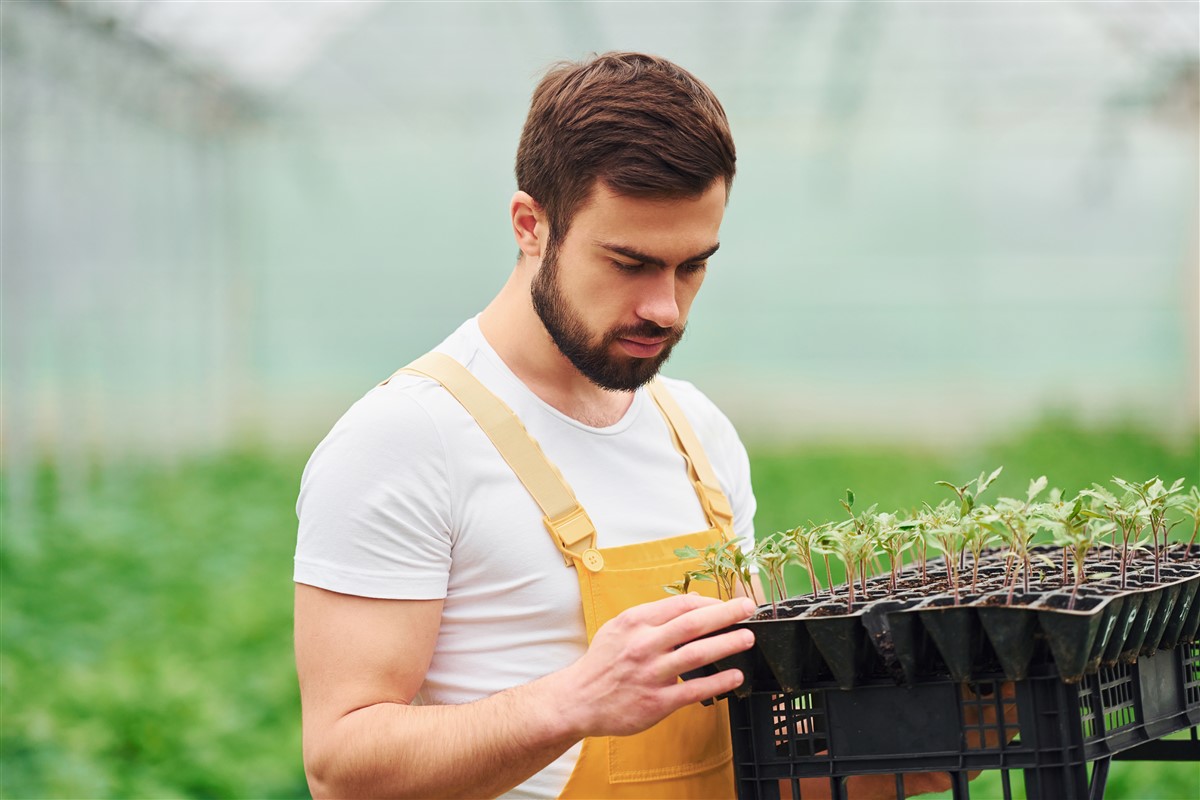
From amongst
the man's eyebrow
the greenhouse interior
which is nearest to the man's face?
the man's eyebrow

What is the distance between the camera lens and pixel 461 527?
186 centimetres

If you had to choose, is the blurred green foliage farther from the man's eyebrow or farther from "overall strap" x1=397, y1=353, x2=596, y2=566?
the man's eyebrow

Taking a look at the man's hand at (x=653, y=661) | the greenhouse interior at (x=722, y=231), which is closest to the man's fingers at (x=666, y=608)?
the man's hand at (x=653, y=661)

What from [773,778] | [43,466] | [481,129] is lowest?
[773,778]

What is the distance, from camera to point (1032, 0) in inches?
608

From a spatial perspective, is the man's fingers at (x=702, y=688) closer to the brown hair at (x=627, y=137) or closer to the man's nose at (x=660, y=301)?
the man's nose at (x=660, y=301)

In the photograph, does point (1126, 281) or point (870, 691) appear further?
point (1126, 281)

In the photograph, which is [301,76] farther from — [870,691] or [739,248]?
[870,691]

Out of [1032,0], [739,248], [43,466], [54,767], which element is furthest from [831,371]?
[54,767]

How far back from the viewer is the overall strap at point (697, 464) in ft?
7.11

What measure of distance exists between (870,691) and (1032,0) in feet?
50.7

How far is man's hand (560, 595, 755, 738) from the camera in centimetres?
159

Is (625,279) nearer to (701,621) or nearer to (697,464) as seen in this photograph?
(697,464)

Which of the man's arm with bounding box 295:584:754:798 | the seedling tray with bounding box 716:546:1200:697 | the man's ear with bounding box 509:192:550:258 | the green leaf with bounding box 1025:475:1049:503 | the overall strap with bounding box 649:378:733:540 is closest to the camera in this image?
the seedling tray with bounding box 716:546:1200:697
